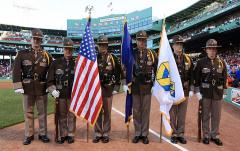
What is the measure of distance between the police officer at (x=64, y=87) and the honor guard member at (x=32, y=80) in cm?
23

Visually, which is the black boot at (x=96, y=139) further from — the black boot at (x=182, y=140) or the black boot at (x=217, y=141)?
the black boot at (x=217, y=141)

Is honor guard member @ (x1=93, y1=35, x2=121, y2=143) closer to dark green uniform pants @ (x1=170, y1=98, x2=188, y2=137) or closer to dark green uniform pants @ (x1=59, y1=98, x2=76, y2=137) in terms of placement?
dark green uniform pants @ (x1=59, y1=98, x2=76, y2=137)

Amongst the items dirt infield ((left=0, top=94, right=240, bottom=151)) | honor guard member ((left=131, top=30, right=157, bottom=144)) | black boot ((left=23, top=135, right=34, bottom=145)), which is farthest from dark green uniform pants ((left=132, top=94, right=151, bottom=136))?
black boot ((left=23, top=135, right=34, bottom=145))

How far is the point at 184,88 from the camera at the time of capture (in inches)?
263

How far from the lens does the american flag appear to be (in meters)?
6.14

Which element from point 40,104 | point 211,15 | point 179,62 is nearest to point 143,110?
point 179,62

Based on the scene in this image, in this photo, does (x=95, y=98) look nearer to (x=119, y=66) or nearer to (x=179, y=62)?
(x=119, y=66)

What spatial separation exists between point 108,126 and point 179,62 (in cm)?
213

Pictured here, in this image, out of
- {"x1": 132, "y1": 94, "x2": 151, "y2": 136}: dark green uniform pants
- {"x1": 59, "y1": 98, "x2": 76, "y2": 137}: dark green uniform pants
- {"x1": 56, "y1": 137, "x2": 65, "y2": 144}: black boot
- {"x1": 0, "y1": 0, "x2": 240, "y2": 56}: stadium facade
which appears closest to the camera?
{"x1": 56, "y1": 137, "x2": 65, "y2": 144}: black boot

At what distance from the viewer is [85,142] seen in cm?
625

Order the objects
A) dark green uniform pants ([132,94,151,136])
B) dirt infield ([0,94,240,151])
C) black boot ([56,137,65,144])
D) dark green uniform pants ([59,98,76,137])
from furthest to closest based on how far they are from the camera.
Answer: dark green uniform pants ([132,94,151,136]), dark green uniform pants ([59,98,76,137]), black boot ([56,137,65,144]), dirt infield ([0,94,240,151])

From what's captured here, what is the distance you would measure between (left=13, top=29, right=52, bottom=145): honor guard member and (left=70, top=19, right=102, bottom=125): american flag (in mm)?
755

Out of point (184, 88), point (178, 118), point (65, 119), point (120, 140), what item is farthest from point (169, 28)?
point (65, 119)

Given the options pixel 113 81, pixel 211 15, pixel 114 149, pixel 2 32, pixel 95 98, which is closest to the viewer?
pixel 114 149
